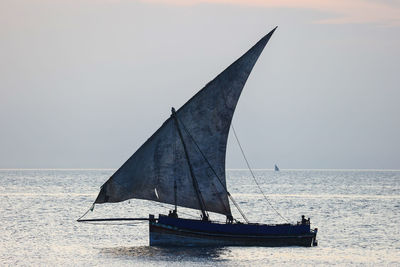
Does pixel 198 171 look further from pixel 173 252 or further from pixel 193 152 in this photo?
pixel 173 252

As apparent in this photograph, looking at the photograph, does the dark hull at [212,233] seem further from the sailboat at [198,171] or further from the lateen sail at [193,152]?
the lateen sail at [193,152]

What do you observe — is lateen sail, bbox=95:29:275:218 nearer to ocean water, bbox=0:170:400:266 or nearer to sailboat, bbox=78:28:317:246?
sailboat, bbox=78:28:317:246

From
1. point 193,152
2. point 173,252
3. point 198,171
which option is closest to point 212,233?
point 173,252

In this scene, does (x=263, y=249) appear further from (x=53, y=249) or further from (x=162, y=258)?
(x=53, y=249)

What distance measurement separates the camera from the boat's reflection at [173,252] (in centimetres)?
5478

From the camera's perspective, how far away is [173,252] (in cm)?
5662

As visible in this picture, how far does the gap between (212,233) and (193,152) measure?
203 inches

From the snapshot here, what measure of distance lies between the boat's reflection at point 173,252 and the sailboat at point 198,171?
0.74m

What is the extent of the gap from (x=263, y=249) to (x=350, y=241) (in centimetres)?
1015

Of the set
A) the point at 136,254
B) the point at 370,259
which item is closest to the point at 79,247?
the point at 136,254

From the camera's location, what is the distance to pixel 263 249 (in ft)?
194

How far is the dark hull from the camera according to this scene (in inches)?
2298

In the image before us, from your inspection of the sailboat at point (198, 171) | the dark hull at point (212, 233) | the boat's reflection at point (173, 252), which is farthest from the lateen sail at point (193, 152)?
the boat's reflection at point (173, 252)

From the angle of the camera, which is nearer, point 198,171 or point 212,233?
point 212,233
